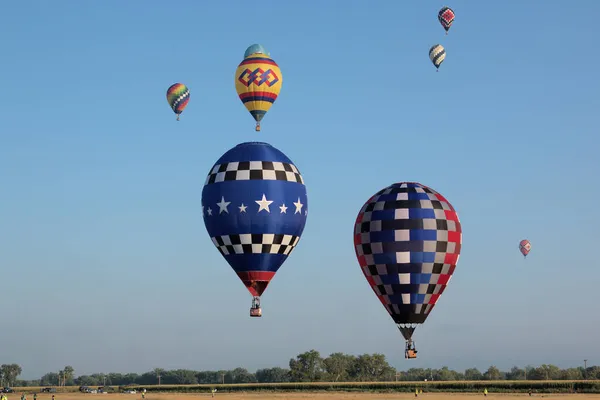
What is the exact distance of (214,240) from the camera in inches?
2179

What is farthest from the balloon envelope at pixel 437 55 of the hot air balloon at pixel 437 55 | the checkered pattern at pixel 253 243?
the checkered pattern at pixel 253 243

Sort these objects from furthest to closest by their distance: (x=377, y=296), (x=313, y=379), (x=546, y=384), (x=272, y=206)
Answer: (x=313, y=379), (x=546, y=384), (x=377, y=296), (x=272, y=206)

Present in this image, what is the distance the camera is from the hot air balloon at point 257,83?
58781 mm

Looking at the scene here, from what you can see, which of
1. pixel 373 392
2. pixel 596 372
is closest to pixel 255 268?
pixel 373 392

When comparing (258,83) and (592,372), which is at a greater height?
(258,83)

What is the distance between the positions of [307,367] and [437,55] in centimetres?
9376

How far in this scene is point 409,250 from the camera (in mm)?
55875

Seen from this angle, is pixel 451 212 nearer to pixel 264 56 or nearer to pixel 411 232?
pixel 411 232

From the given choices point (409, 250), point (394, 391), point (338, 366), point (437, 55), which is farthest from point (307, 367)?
point (409, 250)

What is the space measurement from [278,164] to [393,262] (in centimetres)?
935

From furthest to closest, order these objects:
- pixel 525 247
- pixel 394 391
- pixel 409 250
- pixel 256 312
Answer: pixel 394 391 → pixel 525 247 → pixel 409 250 → pixel 256 312

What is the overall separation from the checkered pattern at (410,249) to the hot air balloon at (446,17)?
3796 cm

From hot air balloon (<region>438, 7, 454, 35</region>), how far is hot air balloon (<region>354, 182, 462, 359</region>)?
124ft

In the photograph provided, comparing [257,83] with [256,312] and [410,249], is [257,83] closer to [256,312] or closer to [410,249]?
[410,249]
